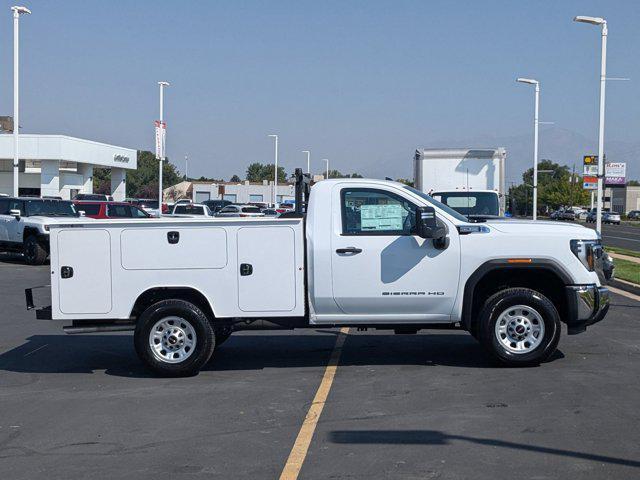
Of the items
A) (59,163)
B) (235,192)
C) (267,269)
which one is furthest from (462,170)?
(235,192)

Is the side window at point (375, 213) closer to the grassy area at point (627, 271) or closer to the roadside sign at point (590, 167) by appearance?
the grassy area at point (627, 271)

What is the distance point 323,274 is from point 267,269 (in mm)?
616

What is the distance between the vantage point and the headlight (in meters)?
9.86

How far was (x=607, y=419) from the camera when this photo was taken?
764 centimetres

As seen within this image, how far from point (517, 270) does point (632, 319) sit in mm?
5188

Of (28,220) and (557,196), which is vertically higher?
(557,196)

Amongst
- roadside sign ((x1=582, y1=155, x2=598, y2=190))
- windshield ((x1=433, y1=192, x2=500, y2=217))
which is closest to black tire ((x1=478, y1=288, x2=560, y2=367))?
windshield ((x1=433, y1=192, x2=500, y2=217))

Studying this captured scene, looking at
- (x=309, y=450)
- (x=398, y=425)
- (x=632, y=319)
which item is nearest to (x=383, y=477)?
(x=309, y=450)

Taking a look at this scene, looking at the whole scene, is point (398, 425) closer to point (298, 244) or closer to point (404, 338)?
point (298, 244)

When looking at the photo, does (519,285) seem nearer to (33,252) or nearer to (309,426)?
(309,426)

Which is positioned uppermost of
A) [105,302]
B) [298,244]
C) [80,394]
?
[298,244]

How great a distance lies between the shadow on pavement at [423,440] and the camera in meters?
6.63

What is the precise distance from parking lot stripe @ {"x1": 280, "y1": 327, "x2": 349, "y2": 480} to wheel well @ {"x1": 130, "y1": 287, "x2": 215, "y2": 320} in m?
1.49

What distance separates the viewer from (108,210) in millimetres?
28281
